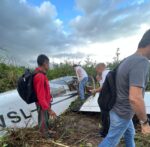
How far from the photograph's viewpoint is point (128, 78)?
3148 mm

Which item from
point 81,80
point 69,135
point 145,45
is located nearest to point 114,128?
point 145,45

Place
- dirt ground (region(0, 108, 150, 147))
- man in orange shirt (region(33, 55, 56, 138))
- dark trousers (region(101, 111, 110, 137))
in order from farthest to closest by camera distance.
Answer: man in orange shirt (region(33, 55, 56, 138)) → dirt ground (region(0, 108, 150, 147)) → dark trousers (region(101, 111, 110, 137))

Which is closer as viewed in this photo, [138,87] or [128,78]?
[138,87]

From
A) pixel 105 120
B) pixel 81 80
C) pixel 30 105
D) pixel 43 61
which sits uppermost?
pixel 43 61

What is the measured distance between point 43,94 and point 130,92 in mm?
2215

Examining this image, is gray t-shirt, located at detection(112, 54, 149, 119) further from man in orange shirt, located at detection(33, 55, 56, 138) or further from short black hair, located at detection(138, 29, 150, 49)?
man in orange shirt, located at detection(33, 55, 56, 138)

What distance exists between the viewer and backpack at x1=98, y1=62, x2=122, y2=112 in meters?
3.38

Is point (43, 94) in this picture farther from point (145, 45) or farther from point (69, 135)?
point (145, 45)

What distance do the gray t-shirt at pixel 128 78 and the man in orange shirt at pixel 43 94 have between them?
1.79 m

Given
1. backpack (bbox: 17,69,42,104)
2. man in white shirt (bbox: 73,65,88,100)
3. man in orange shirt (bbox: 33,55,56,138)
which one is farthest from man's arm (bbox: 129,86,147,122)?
man in white shirt (bbox: 73,65,88,100)

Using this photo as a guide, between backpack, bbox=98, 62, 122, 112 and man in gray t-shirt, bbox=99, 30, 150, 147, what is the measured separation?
0.05 metres

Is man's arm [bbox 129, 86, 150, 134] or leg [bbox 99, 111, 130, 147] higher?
man's arm [bbox 129, 86, 150, 134]

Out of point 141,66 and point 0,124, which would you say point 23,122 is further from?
point 141,66

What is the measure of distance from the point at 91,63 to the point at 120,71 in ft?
35.0
